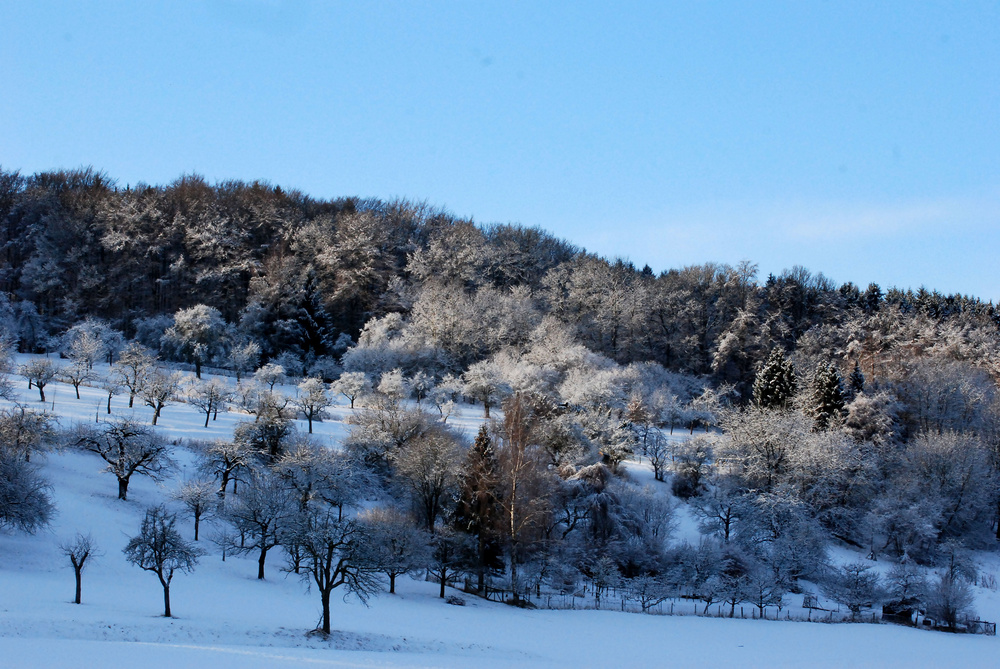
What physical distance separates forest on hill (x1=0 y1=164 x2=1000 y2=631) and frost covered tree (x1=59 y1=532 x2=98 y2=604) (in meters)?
2.05

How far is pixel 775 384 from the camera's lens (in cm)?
5178

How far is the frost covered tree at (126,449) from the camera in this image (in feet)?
102

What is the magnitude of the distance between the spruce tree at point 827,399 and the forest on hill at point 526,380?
196 mm

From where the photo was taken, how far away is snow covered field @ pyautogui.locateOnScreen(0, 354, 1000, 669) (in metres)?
15.8

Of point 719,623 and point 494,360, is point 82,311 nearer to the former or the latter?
point 494,360

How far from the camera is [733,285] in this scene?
68250 mm

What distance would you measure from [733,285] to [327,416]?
139 feet

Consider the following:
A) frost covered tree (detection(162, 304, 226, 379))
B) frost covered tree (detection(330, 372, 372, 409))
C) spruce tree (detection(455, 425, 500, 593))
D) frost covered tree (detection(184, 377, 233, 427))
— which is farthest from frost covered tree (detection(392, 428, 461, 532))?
frost covered tree (detection(162, 304, 226, 379))

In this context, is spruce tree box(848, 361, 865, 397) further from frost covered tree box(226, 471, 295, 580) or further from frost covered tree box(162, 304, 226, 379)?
frost covered tree box(162, 304, 226, 379)

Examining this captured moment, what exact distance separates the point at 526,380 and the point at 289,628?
33471 millimetres

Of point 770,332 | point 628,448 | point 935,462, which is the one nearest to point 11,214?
point 628,448

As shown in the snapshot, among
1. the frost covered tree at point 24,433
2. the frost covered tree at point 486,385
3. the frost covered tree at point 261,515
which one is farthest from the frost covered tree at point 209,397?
the frost covered tree at point 486,385

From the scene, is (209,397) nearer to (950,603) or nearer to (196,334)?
(196,334)

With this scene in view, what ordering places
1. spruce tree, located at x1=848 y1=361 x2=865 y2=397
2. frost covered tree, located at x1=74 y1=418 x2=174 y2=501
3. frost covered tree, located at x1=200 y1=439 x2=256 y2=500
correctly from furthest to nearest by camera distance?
1. spruce tree, located at x1=848 y1=361 x2=865 y2=397
2. frost covered tree, located at x1=200 y1=439 x2=256 y2=500
3. frost covered tree, located at x1=74 y1=418 x2=174 y2=501
